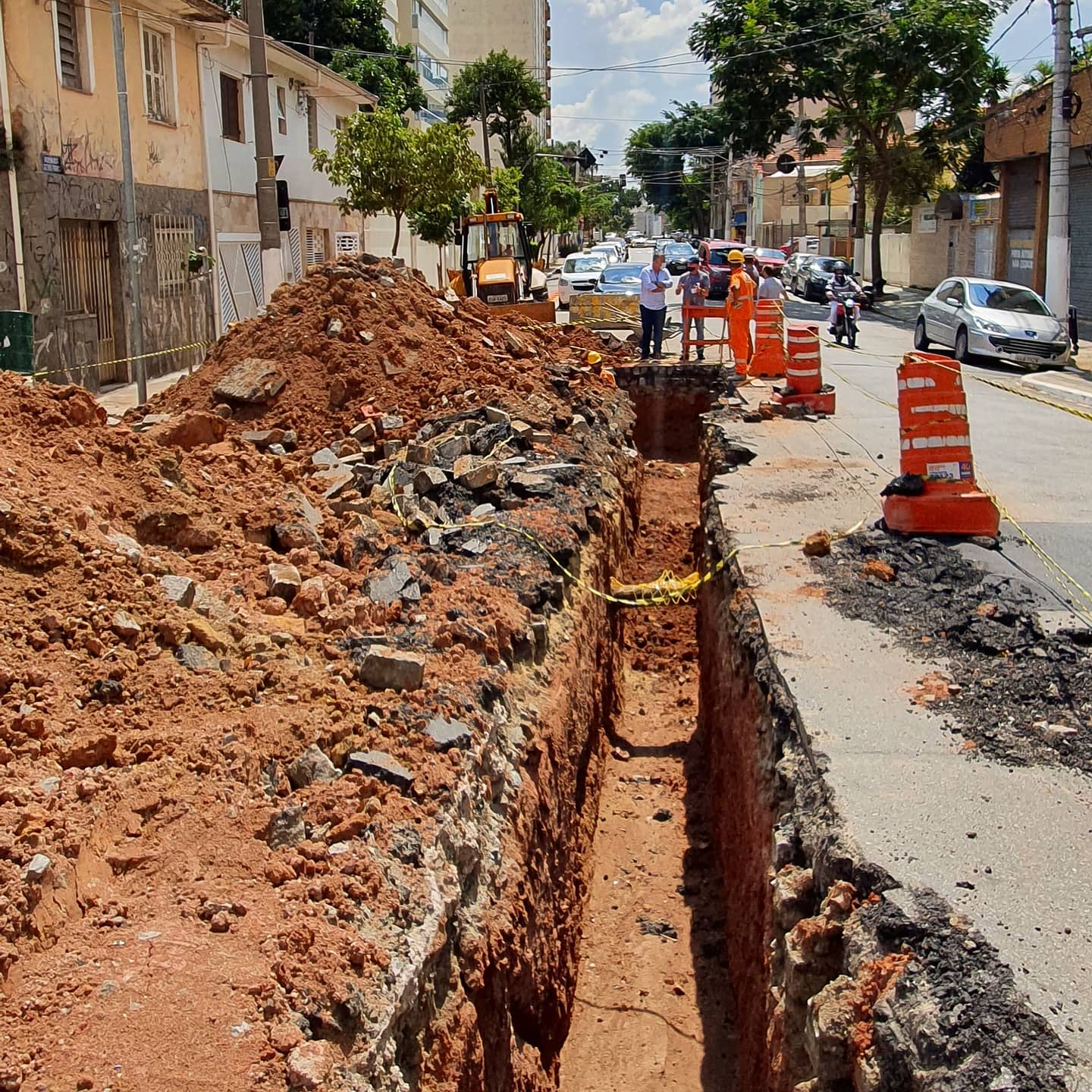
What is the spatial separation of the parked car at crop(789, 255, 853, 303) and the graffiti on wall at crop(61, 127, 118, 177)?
22929 millimetres

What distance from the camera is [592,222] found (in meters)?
123

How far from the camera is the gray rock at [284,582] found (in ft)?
22.4

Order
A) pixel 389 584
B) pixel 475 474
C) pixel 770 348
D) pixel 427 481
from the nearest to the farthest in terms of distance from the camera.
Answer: pixel 389 584 → pixel 427 481 → pixel 475 474 → pixel 770 348

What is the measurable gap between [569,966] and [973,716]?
2.57 metres

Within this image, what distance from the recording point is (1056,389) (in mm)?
19781

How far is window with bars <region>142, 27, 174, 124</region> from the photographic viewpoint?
68.0ft

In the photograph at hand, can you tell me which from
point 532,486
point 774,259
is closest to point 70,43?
point 532,486

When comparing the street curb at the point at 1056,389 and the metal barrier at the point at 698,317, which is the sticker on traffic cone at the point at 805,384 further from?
the street curb at the point at 1056,389

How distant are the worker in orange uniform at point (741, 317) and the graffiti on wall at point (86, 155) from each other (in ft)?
32.7

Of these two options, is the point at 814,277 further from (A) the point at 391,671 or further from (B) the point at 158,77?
(A) the point at 391,671

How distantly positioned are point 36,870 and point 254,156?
981 inches

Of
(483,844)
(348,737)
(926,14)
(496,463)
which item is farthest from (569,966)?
(926,14)

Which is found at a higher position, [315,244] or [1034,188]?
[1034,188]

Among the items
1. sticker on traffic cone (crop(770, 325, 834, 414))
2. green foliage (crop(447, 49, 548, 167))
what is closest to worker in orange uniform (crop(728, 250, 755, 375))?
sticker on traffic cone (crop(770, 325, 834, 414))
